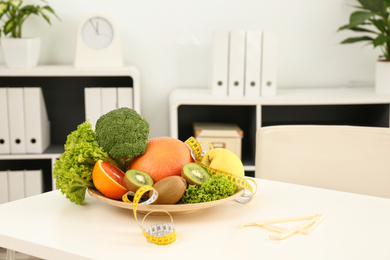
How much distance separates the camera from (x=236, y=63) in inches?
99.4

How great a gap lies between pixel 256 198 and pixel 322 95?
1500 millimetres

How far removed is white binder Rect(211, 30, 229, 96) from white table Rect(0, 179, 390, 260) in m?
1.36

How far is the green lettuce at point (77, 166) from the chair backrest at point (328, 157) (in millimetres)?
665

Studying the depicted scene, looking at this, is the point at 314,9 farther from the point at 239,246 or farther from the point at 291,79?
the point at 239,246

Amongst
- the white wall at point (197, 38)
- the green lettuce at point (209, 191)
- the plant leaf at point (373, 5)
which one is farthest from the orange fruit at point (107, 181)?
the plant leaf at point (373, 5)

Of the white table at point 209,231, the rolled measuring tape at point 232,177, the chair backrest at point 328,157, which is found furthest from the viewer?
the chair backrest at point 328,157

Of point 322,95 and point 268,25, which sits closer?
point 322,95

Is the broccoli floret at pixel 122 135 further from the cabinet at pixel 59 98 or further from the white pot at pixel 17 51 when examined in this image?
the cabinet at pixel 59 98

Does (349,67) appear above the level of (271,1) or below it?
below

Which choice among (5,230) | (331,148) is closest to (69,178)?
(5,230)

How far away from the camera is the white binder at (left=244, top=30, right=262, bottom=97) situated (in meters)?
2.51

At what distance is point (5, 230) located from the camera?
38.9 inches

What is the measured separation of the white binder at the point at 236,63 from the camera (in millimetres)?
2506

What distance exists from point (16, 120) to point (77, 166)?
1607mm
